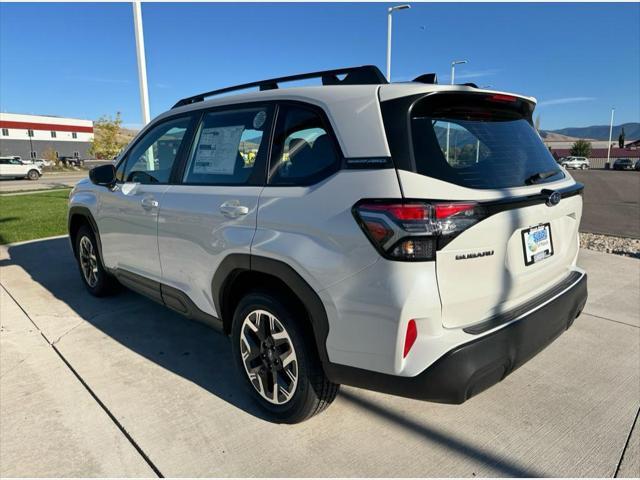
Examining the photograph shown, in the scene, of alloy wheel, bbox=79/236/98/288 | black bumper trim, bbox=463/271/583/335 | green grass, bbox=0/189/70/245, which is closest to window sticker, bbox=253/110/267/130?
black bumper trim, bbox=463/271/583/335

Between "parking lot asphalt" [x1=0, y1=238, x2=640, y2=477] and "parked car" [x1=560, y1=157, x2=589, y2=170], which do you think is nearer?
"parking lot asphalt" [x1=0, y1=238, x2=640, y2=477]

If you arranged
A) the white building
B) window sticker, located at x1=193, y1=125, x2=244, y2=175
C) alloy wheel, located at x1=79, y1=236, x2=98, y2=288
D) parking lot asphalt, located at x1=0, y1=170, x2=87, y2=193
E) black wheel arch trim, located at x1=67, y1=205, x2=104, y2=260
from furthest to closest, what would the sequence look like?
the white building → parking lot asphalt, located at x1=0, y1=170, x2=87, y2=193 → alloy wheel, located at x1=79, y1=236, x2=98, y2=288 → black wheel arch trim, located at x1=67, y1=205, x2=104, y2=260 → window sticker, located at x1=193, y1=125, x2=244, y2=175

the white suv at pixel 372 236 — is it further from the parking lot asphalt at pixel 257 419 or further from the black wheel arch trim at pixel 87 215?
the black wheel arch trim at pixel 87 215

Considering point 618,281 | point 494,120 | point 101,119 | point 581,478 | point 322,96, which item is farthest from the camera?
point 101,119

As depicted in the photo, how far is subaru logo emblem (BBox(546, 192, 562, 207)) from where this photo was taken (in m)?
2.31

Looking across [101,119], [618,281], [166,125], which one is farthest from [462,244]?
[101,119]

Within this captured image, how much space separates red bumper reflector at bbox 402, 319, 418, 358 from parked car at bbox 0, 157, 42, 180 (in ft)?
125

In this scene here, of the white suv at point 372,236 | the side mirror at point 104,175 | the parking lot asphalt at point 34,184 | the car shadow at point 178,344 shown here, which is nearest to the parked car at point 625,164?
the parking lot asphalt at point 34,184

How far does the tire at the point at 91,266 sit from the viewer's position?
175 inches

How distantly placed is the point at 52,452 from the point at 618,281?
5607 mm

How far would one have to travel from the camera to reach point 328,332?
83.4 inches

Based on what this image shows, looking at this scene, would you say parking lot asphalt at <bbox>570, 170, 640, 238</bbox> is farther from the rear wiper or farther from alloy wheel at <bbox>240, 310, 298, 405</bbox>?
alloy wheel at <bbox>240, 310, 298, 405</bbox>

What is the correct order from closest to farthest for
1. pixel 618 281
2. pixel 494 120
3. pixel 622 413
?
1. pixel 494 120
2. pixel 622 413
3. pixel 618 281

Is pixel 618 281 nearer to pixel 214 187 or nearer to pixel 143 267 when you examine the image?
pixel 214 187
